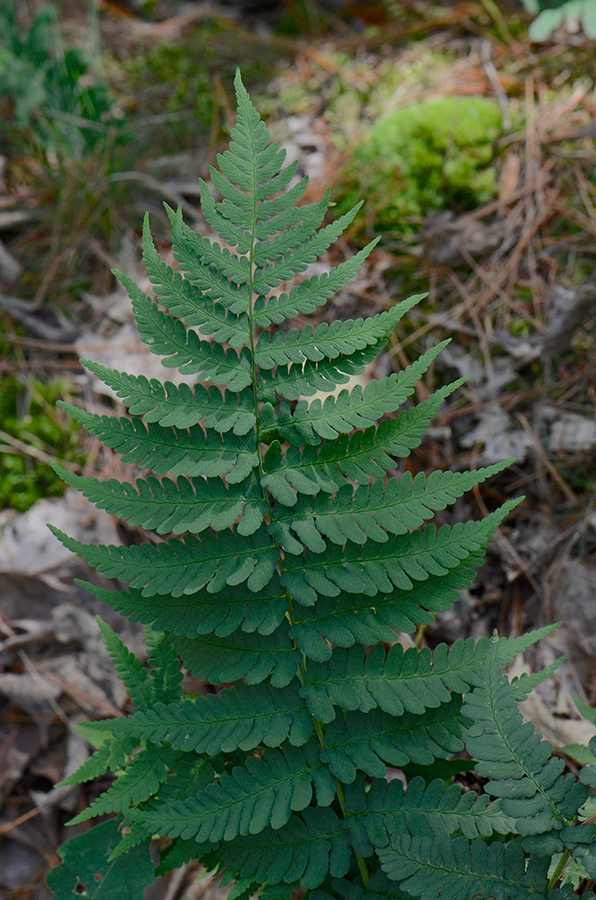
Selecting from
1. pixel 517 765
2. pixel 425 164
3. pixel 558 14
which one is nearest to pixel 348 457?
pixel 517 765

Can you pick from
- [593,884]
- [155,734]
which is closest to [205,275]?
[155,734]

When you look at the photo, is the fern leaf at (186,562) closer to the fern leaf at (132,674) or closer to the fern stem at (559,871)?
the fern leaf at (132,674)

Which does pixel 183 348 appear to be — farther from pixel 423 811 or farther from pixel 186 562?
pixel 423 811

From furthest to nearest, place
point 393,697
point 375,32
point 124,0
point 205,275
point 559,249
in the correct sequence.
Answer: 1. point 124,0
2. point 375,32
3. point 559,249
4. point 205,275
5. point 393,697

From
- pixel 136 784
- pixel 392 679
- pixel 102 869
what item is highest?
pixel 392 679

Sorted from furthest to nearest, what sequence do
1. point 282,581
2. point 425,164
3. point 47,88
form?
point 47,88 < point 425,164 < point 282,581

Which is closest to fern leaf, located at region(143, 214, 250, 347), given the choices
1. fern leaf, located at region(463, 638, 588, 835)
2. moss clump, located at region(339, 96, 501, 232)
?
fern leaf, located at region(463, 638, 588, 835)

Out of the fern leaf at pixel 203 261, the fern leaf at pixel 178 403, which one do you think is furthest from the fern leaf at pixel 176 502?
the fern leaf at pixel 203 261

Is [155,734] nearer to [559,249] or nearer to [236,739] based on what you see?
[236,739]
